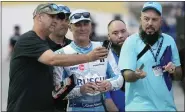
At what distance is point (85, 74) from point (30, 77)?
62cm

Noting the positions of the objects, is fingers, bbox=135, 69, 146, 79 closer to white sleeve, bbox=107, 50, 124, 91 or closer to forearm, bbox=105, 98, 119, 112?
white sleeve, bbox=107, 50, 124, 91

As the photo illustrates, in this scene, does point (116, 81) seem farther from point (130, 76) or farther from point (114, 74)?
point (130, 76)

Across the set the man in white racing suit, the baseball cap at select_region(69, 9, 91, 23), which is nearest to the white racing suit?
the man in white racing suit

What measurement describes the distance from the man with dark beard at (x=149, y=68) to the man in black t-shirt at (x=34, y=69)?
755 millimetres

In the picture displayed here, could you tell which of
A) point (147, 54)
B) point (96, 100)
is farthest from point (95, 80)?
point (147, 54)

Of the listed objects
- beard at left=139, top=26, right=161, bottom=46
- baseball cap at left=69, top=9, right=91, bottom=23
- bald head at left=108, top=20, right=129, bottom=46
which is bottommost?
bald head at left=108, top=20, right=129, bottom=46

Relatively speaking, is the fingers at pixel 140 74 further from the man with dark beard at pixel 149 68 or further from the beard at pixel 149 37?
the beard at pixel 149 37

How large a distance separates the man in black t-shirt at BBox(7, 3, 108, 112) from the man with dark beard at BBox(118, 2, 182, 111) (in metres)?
0.75

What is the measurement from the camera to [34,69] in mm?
5215

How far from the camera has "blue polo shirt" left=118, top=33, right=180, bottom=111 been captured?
18.0 ft

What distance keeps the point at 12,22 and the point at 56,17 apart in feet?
65.4

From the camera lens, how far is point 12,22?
82.4 ft

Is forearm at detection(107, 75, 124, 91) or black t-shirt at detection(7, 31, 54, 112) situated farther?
forearm at detection(107, 75, 124, 91)

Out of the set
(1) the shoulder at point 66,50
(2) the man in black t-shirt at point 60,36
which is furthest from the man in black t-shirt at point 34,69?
(2) the man in black t-shirt at point 60,36
